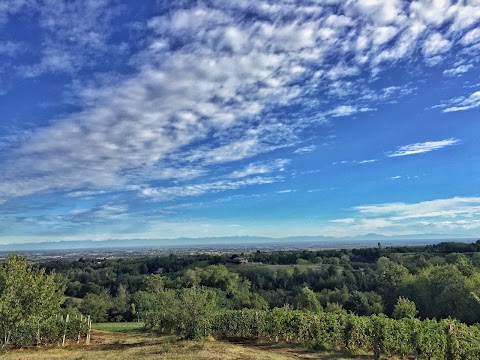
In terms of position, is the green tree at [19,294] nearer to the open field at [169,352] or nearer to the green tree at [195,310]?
the open field at [169,352]

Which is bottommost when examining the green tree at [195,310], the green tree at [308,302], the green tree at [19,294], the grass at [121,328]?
the grass at [121,328]

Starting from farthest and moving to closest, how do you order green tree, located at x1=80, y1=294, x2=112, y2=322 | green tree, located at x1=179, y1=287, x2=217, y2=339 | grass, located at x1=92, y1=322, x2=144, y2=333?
green tree, located at x1=80, y1=294, x2=112, y2=322 < grass, located at x1=92, y1=322, x2=144, y2=333 < green tree, located at x1=179, y1=287, x2=217, y2=339

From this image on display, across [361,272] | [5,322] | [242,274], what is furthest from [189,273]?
[5,322]

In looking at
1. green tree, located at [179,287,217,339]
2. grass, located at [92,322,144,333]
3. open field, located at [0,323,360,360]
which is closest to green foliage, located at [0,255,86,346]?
open field, located at [0,323,360,360]

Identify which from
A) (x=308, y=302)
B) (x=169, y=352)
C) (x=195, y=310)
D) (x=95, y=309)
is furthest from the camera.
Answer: (x=95, y=309)

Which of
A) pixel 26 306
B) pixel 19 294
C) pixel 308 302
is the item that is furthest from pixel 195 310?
pixel 308 302

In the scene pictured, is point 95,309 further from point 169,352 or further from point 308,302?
point 169,352

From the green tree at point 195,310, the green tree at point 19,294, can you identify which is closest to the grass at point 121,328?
the green tree at point 195,310

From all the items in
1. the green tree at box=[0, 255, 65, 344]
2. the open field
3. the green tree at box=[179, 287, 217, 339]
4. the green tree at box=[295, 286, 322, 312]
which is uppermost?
the green tree at box=[0, 255, 65, 344]

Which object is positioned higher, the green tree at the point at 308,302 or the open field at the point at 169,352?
the open field at the point at 169,352

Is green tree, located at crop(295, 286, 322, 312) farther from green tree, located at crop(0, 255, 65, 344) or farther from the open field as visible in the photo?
green tree, located at crop(0, 255, 65, 344)

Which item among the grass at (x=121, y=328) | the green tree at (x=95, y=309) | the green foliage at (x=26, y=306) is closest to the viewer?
the green foliage at (x=26, y=306)

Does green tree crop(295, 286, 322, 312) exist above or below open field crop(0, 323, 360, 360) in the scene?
below

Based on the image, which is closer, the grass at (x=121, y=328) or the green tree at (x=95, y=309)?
the grass at (x=121, y=328)
